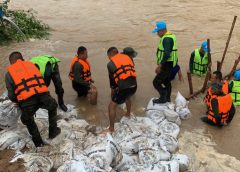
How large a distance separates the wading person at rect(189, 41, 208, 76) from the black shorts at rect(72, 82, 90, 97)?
2730 mm

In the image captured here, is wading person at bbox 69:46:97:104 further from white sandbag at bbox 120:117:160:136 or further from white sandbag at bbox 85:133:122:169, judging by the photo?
white sandbag at bbox 85:133:122:169

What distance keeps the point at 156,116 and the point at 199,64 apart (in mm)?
2472

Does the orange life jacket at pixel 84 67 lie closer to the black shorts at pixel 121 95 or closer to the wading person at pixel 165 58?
the black shorts at pixel 121 95

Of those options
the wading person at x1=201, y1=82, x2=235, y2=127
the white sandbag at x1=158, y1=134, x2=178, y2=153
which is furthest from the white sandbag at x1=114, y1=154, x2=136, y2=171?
the wading person at x1=201, y1=82, x2=235, y2=127

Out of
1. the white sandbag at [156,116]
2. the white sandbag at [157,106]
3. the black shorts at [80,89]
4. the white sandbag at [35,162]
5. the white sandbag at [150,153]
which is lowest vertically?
the white sandbag at [150,153]

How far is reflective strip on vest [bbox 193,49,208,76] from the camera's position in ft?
25.5

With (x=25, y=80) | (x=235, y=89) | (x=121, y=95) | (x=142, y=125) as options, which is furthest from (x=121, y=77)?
(x=235, y=89)

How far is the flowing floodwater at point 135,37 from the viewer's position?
259 inches

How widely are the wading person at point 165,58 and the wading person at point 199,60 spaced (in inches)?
66.3

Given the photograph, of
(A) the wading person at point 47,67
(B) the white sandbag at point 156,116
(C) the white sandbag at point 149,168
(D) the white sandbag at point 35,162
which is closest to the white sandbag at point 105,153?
(C) the white sandbag at point 149,168

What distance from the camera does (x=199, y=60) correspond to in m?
7.82

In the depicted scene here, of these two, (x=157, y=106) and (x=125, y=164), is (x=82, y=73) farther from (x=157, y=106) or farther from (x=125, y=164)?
(x=125, y=164)

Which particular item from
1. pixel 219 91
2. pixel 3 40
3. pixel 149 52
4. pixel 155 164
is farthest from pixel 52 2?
pixel 155 164

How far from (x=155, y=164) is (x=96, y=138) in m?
1.02
